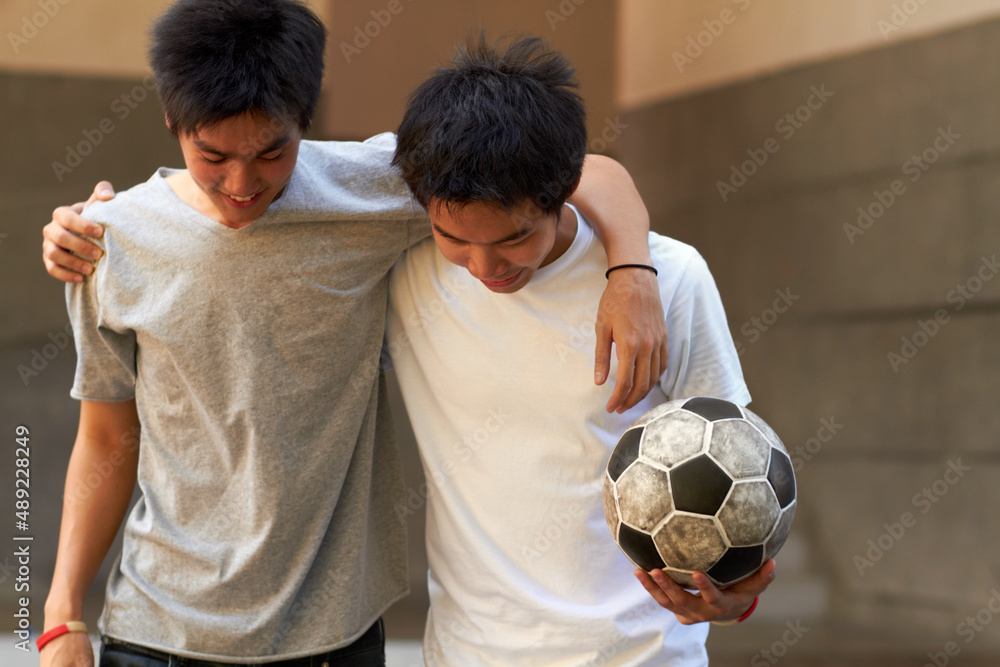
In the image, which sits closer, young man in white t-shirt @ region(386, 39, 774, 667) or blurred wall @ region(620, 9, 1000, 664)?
young man in white t-shirt @ region(386, 39, 774, 667)

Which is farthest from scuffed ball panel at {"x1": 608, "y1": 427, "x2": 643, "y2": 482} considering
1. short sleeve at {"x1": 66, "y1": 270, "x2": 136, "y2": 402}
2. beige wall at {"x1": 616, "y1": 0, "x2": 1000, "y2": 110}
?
beige wall at {"x1": 616, "y1": 0, "x2": 1000, "y2": 110}

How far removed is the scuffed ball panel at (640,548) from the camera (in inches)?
52.9

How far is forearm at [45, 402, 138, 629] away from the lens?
5.42ft

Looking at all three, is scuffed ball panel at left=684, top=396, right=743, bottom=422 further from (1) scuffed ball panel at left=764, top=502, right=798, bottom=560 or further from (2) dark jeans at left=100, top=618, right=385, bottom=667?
(2) dark jeans at left=100, top=618, right=385, bottom=667

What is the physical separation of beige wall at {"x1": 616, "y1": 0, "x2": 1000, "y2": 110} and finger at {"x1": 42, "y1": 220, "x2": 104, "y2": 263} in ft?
11.4

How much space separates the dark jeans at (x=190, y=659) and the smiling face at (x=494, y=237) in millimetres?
765

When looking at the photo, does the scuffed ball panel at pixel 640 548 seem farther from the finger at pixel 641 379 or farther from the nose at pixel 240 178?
the nose at pixel 240 178

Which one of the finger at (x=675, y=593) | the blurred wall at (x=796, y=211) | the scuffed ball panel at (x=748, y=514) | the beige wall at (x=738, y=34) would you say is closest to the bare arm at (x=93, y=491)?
the finger at (x=675, y=593)

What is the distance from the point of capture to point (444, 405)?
1.64m

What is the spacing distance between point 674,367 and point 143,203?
1016 millimetres

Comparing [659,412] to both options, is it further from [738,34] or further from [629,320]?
[738,34]

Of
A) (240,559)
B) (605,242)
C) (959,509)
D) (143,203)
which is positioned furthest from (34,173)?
(959,509)

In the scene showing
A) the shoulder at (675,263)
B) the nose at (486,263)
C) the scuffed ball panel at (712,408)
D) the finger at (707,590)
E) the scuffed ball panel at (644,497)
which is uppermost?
the nose at (486,263)

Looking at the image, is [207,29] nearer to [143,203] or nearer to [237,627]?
[143,203]
